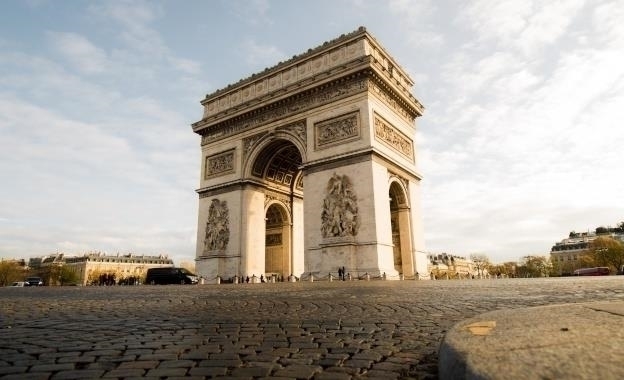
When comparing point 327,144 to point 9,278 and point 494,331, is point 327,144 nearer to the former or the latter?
point 494,331

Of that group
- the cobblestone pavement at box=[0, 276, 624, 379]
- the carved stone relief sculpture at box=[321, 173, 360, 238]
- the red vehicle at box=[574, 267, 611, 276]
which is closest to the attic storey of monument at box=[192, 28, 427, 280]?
the carved stone relief sculpture at box=[321, 173, 360, 238]

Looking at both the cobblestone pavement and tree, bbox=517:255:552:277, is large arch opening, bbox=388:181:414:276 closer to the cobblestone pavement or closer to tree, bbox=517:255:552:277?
the cobblestone pavement

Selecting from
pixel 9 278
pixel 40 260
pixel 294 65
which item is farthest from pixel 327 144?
pixel 40 260

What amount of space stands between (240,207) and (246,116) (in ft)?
18.3

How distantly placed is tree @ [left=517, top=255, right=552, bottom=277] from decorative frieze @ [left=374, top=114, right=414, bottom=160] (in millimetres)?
65433

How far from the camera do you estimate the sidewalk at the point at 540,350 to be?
1070 mm

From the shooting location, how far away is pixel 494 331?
170 centimetres

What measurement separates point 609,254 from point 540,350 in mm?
68863

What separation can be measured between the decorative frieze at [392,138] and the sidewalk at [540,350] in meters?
18.6

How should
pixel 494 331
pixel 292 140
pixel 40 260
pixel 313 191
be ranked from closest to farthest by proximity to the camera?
pixel 494 331 < pixel 313 191 < pixel 292 140 < pixel 40 260

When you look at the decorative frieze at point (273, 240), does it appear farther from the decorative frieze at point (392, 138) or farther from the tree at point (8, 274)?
the tree at point (8, 274)

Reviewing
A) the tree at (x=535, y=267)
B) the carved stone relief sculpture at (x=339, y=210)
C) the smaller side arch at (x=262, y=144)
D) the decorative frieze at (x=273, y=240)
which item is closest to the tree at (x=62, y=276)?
the decorative frieze at (x=273, y=240)

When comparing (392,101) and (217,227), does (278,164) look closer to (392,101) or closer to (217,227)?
(217,227)

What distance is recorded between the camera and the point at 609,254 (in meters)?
56.5
